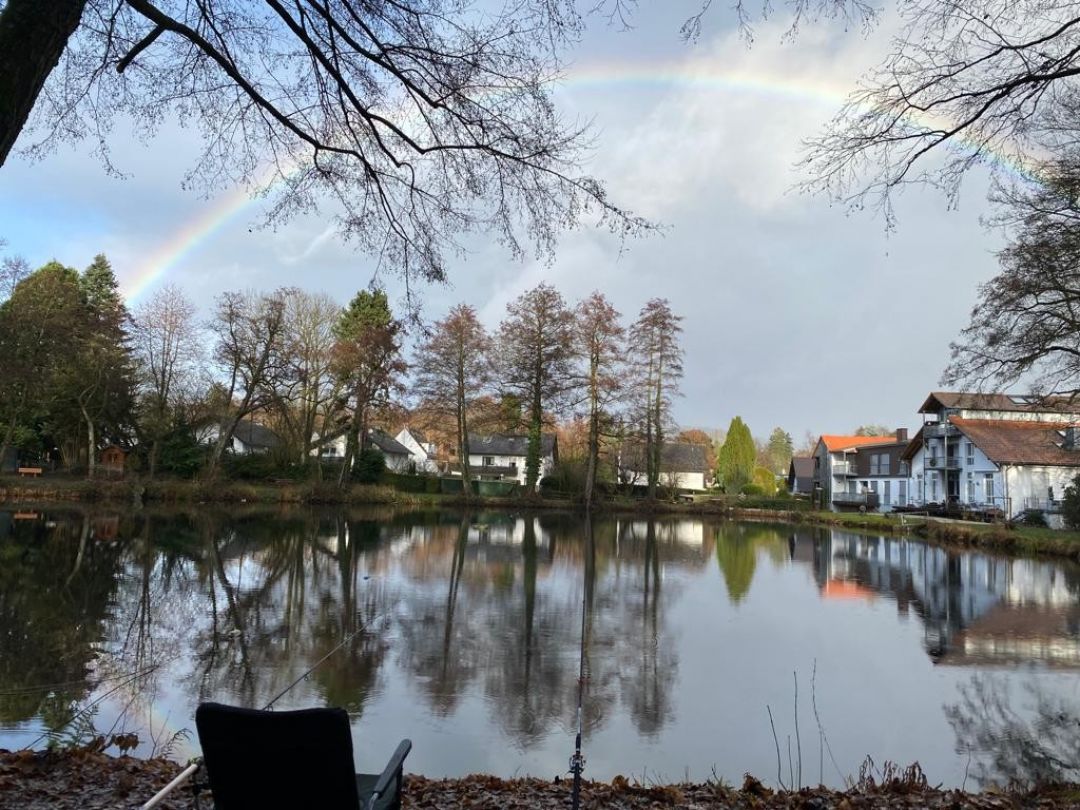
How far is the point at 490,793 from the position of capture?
400cm

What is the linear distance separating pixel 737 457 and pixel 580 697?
55989 millimetres

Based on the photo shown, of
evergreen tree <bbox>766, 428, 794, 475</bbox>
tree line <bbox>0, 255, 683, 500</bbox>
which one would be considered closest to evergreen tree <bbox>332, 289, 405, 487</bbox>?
tree line <bbox>0, 255, 683, 500</bbox>

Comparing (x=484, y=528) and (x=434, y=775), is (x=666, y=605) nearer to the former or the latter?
(x=434, y=775)

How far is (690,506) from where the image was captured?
43875mm

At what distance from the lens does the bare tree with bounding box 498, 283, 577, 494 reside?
1641 inches

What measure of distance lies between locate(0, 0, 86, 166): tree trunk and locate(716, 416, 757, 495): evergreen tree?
5642cm

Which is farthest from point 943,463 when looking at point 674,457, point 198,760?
point 198,760

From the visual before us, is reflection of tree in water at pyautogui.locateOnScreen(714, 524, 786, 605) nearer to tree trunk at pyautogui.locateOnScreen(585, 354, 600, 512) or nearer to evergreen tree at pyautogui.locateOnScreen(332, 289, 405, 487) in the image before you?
tree trunk at pyautogui.locateOnScreen(585, 354, 600, 512)

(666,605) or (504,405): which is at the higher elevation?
(504,405)

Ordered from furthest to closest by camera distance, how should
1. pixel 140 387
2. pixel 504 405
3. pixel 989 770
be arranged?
1. pixel 504 405
2. pixel 140 387
3. pixel 989 770

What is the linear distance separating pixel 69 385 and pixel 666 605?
113 ft

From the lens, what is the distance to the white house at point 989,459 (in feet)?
118

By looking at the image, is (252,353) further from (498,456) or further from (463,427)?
(498,456)

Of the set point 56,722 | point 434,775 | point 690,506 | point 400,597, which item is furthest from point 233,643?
point 690,506
